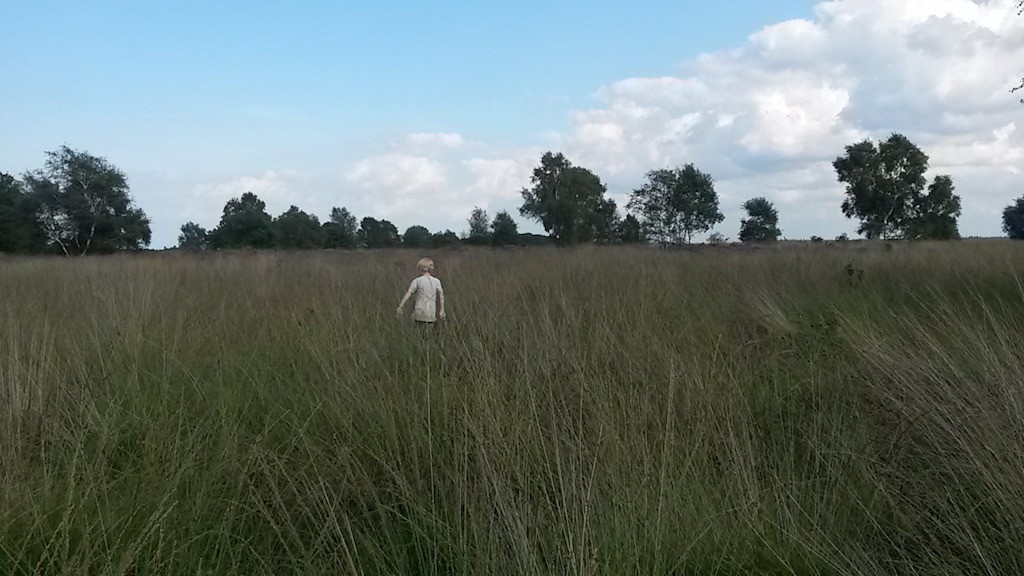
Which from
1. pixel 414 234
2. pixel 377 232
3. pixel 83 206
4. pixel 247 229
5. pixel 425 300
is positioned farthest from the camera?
pixel 377 232

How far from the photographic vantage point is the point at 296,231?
4569 centimetres

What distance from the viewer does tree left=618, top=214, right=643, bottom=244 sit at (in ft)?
117

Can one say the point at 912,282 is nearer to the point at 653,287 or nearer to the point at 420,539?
the point at 653,287

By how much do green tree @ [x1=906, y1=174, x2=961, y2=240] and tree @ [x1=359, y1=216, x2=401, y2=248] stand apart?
106 ft

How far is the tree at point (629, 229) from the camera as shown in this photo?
1406 inches

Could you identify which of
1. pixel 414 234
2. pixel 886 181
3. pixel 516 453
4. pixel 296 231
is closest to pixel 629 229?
pixel 886 181

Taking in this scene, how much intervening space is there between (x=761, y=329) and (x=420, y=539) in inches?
168

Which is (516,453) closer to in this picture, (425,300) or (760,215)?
(425,300)

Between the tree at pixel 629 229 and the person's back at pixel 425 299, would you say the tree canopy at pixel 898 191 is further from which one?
the person's back at pixel 425 299

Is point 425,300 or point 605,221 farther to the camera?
point 605,221

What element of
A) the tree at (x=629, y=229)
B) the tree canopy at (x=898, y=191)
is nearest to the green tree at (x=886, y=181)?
the tree canopy at (x=898, y=191)

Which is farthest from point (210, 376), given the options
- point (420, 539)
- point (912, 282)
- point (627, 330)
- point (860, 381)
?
point (912, 282)

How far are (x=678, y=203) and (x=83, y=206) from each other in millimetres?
30715

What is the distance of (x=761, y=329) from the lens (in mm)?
5703
